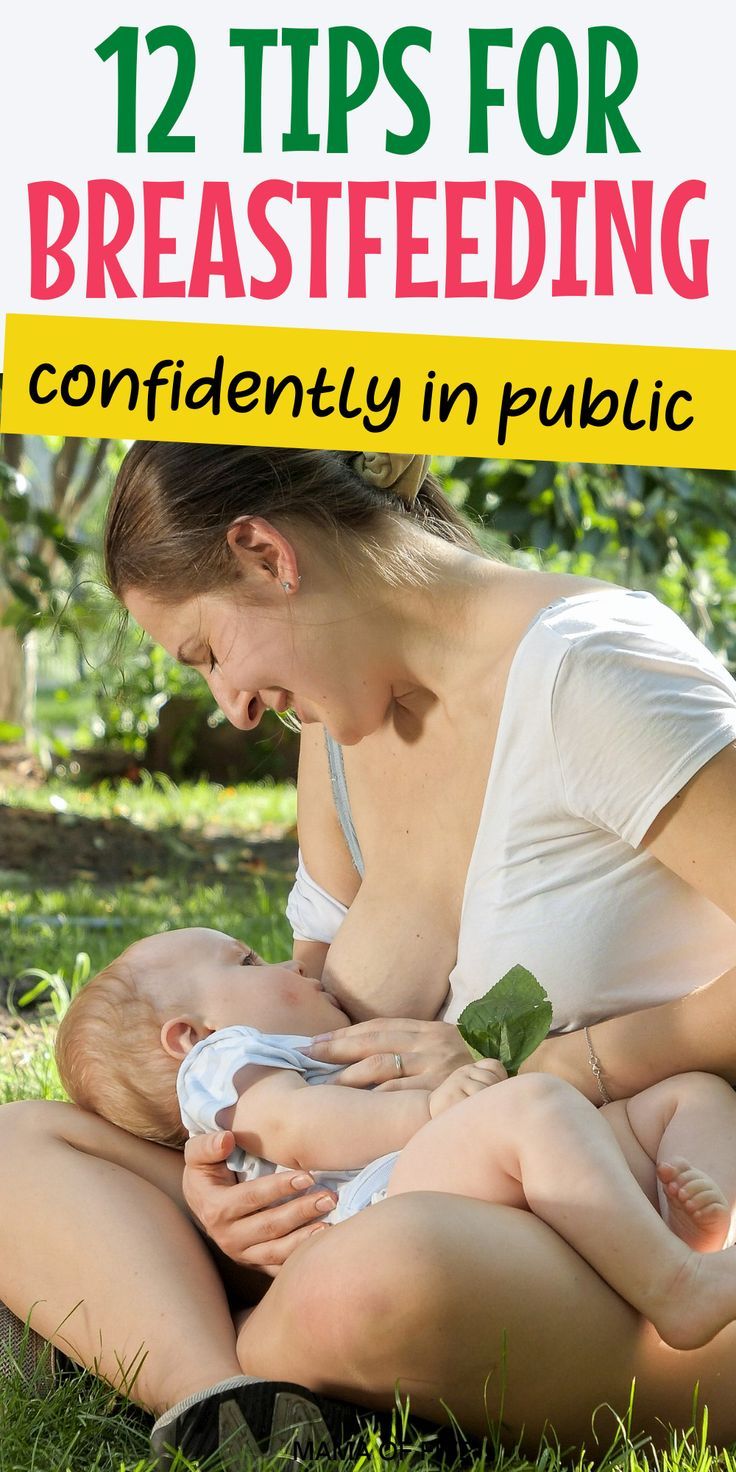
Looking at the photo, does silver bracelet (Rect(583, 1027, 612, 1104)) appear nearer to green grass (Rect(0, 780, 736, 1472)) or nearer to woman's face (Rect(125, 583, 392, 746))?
green grass (Rect(0, 780, 736, 1472))

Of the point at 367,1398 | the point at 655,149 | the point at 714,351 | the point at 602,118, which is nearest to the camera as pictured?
the point at 367,1398

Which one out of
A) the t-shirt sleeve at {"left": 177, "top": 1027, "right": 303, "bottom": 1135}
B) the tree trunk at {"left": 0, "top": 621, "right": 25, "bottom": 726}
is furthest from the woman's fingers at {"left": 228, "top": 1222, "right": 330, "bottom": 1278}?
the tree trunk at {"left": 0, "top": 621, "right": 25, "bottom": 726}

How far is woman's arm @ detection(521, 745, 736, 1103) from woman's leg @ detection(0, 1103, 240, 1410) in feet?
1.55

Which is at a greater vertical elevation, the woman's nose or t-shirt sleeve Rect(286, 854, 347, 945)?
the woman's nose

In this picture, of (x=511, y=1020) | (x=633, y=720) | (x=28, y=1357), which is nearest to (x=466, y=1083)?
(x=511, y=1020)

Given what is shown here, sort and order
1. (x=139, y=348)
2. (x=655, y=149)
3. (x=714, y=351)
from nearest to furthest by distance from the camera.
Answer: (x=139, y=348) → (x=714, y=351) → (x=655, y=149)

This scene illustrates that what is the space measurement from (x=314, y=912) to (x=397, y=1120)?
2.24 ft

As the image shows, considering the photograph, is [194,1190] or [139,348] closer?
[194,1190]

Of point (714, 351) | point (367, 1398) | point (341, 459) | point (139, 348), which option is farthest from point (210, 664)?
point (714, 351)

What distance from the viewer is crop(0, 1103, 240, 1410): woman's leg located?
5.58 feet

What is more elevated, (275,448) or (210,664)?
(275,448)

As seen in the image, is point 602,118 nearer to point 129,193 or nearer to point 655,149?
point 655,149

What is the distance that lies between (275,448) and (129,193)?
2.10 m

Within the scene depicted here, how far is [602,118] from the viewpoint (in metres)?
3.66
